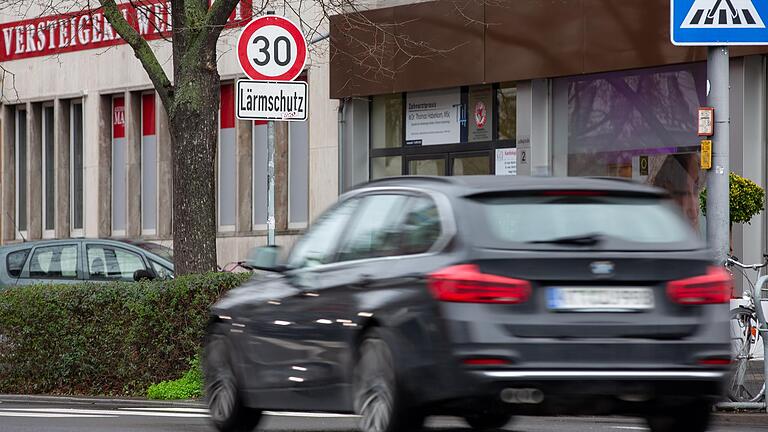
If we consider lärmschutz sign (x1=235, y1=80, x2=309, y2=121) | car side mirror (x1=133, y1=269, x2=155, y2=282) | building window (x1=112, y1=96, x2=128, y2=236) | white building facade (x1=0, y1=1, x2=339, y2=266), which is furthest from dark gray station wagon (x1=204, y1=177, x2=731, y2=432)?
building window (x1=112, y1=96, x2=128, y2=236)

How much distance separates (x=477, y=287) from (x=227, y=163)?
75.5 feet

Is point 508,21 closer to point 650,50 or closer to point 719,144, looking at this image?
point 650,50

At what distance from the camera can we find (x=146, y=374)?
55.8 feet

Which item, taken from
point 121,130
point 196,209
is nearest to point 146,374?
point 196,209

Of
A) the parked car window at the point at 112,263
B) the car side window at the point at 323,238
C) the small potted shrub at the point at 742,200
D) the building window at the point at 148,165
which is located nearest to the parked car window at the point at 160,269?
the parked car window at the point at 112,263

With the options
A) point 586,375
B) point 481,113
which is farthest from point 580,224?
point 481,113

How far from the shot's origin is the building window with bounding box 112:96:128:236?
34.0 m

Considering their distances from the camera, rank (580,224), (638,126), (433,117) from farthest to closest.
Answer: (433,117) → (638,126) → (580,224)

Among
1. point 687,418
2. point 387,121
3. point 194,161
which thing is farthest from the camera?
point 387,121

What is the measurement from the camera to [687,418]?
9461 mm

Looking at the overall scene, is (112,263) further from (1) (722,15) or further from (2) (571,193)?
(2) (571,193)

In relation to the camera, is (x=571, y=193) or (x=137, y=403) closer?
(x=571, y=193)

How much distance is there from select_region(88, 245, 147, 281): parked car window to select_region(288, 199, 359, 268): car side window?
12078mm

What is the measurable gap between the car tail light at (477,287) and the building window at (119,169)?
84.1 feet
